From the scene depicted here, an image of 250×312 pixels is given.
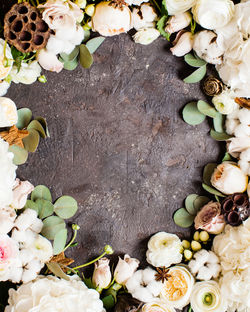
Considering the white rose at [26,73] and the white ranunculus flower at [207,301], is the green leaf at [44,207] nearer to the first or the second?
the white rose at [26,73]

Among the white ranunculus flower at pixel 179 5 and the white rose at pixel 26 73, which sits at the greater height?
the white ranunculus flower at pixel 179 5

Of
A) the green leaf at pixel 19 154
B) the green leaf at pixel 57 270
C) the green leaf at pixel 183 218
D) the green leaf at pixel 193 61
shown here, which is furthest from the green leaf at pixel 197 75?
the green leaf at pixel 57 270

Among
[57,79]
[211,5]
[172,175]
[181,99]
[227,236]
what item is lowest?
[227,236]

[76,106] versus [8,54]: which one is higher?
[8,54]

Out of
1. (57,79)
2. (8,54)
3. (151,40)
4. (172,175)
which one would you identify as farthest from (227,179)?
(8,54)

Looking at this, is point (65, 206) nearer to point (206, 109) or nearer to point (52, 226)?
point (52, 226)

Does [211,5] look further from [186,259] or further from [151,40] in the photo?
[186,259]

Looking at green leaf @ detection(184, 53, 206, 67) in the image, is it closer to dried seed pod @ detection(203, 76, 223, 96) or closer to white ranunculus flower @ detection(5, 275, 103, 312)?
dried seed pod @ detection(203, 76, 223, 96)
